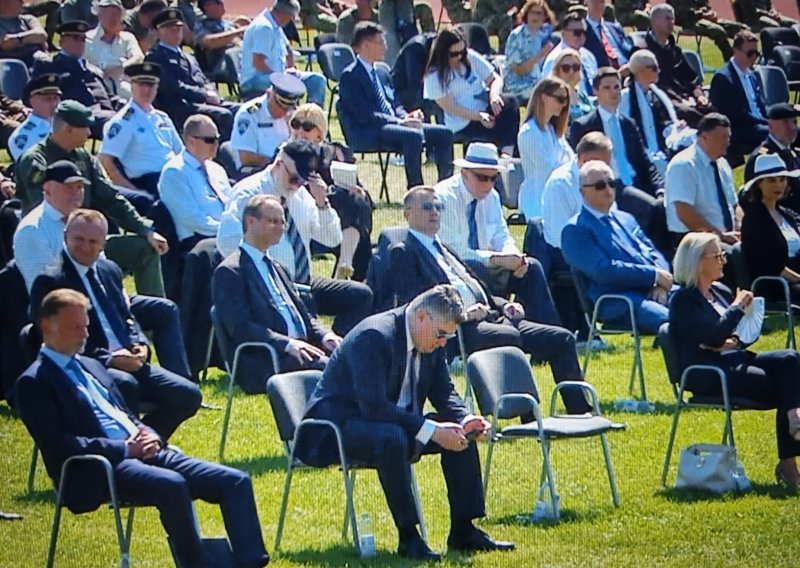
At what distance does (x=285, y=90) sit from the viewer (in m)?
12.6

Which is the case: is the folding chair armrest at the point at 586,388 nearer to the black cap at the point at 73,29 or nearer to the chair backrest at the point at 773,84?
the black cap at the point at 73,29

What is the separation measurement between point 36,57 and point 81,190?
194 inches

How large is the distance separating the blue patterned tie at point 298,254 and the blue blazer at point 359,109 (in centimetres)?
341

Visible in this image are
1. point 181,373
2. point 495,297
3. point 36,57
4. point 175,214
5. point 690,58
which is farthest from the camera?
point 690,58

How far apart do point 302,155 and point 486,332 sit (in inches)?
65.3

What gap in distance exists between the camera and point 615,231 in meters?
10.9

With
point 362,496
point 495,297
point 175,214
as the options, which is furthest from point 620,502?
point 175,214

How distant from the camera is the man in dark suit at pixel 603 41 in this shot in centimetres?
1612

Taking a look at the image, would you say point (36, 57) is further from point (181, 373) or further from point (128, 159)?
point (181, 373)

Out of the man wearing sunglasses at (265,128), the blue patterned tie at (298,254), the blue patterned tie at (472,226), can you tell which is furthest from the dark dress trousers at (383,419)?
the man wearing sunglasses at (265,128)

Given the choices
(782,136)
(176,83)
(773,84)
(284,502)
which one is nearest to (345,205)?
(176,83)

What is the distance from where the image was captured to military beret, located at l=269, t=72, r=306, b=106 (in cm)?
1258

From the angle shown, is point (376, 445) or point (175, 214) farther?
point (175, 214)

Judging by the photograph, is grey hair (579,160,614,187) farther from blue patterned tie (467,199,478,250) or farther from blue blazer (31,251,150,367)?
blue blazer (31,251,150,367)
